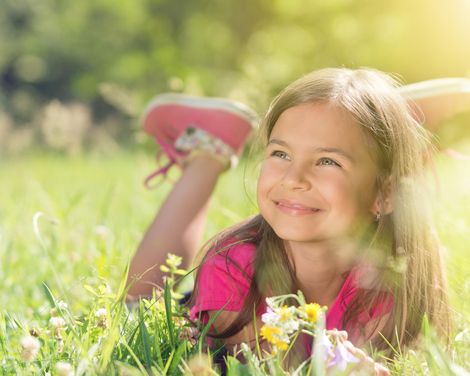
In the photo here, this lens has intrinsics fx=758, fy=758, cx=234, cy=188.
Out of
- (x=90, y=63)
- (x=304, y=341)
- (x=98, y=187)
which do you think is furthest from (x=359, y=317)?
(x=90, y=63)

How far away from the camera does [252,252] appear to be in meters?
1.78

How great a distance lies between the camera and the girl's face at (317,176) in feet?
5.24

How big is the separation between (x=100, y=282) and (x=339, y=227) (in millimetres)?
519

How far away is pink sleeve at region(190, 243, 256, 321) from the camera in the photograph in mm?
1682

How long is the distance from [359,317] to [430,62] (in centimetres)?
869

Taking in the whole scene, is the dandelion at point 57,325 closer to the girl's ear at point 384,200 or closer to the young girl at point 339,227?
the young girl at point 339,227

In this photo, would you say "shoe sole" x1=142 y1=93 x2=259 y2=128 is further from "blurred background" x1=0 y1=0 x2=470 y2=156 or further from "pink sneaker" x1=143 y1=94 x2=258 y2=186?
"blurred background" x1=0 y1=0 x2=470 y2=156

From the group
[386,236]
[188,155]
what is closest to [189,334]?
[386,236]

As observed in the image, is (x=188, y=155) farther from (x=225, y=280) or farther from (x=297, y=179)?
(x=297, y=179)

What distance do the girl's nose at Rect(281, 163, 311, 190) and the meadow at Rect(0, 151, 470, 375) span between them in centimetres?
22

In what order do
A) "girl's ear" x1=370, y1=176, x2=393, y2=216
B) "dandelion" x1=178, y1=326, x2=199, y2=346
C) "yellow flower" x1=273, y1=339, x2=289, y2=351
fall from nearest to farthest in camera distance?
1. "yellow flower" x1=273, y1=339, x2=289, y2=351
2. "dandelion" x1=178, y1=326, x2=199, y2=346
3. "girl's ear" x1=370, y1=176, x2=393, y2=216

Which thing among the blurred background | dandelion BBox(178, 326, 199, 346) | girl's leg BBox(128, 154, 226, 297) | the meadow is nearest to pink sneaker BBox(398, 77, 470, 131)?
the meadow

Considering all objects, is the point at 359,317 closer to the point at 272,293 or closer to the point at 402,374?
the point at 272,293

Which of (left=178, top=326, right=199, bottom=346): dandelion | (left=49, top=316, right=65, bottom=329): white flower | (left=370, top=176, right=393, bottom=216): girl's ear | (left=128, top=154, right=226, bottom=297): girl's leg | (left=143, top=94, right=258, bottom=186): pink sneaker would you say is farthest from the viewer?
(left=143, top=94, right=258, bottom=186): pink sneaker
